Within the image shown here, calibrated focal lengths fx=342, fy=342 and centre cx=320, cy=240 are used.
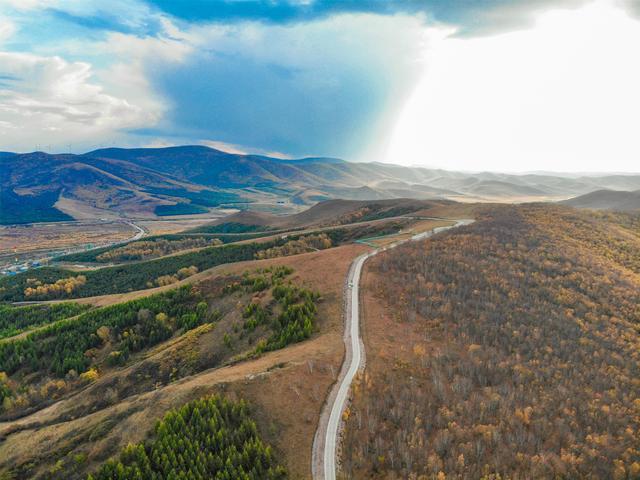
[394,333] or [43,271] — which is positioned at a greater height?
[394,333]

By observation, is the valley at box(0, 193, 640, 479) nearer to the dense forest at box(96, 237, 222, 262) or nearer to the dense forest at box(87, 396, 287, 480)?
the dense forest at box(87, 396, 287, 480)

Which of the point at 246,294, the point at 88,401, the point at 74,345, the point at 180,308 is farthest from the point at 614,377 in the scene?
the point at 74,345

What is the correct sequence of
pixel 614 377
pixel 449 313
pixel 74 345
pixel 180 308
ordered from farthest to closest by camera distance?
pixel 180 308
pixel 74 345
pixel 449 313
pixel 614 377

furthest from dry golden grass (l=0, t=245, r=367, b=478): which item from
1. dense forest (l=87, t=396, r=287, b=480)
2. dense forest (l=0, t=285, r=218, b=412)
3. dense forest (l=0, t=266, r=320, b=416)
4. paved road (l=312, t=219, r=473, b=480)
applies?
dense forest (l=0, t=285, r=218, b=412)

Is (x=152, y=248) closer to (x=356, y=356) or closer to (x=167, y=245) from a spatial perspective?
(x=167, y=245)

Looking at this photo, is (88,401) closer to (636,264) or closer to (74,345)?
(74,345)

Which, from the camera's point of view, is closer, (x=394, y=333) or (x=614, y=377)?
(x=614, y=377)
